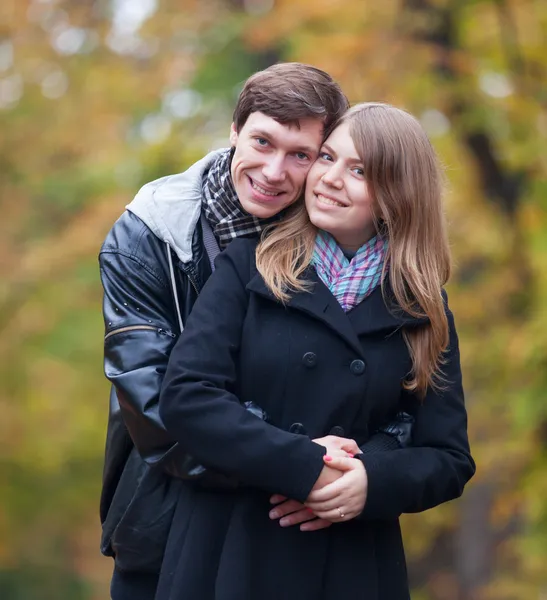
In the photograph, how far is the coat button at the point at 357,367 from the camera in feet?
9.00

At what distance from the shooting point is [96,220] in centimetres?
995

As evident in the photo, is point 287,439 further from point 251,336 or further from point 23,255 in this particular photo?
point 23,255

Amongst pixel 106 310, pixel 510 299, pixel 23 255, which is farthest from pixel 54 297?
pixel 106 310

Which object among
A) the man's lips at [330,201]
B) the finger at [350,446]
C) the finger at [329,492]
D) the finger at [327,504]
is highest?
the man's lips at [330,201]

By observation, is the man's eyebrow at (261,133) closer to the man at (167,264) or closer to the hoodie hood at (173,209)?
the man at (167,264)

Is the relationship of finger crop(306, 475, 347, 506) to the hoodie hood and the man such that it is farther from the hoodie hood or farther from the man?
the hoodie hood

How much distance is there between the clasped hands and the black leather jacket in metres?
0.13

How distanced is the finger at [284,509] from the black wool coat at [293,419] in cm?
4

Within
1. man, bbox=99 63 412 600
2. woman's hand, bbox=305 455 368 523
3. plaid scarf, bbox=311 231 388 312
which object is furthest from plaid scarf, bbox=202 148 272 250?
woman's hand, bbox=305 455 368 523

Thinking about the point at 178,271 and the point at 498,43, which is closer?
the point at 178,271

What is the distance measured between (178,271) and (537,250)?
16.0 ft

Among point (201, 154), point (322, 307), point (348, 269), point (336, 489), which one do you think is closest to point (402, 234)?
point (348, 269)

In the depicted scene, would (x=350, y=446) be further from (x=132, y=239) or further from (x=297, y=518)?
(x=132, y=239)

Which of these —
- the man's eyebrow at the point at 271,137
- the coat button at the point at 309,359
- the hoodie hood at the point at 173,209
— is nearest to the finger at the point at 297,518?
the coat button at the point at 309,359
